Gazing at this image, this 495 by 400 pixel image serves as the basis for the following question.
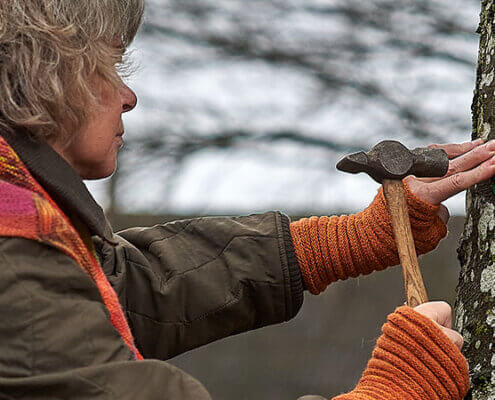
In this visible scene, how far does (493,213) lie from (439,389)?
456 mm

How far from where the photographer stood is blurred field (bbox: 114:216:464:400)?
16.9 ft

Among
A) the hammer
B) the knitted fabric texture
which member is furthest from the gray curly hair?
the hammer

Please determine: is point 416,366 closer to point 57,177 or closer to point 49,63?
point 57,177

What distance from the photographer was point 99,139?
1.53 m

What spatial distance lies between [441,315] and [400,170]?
0.37 metres

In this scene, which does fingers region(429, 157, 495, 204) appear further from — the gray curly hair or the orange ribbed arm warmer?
the gray curly hair

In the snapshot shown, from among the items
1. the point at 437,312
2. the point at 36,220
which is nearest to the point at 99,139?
the point at 36,220

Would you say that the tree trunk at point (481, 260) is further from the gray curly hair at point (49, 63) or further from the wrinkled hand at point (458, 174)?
the gray curly hair at point (49, 63)

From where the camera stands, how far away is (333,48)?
16.3 ft

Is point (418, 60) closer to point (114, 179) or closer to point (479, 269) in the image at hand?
point (114, 179)

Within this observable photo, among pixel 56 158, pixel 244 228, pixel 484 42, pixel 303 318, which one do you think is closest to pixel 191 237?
pixel 244 228

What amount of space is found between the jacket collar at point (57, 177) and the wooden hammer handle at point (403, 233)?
2.26 feet

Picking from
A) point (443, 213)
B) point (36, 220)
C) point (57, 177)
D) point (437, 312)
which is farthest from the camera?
point (443, 213)

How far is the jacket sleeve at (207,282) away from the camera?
1819 mm
